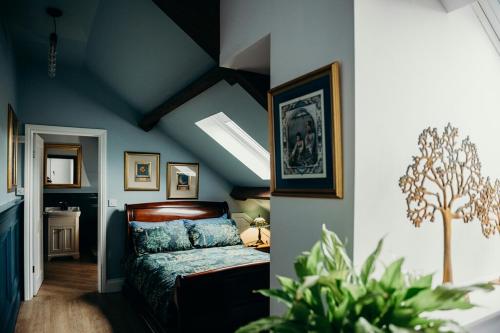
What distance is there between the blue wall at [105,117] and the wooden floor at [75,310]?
0.44m

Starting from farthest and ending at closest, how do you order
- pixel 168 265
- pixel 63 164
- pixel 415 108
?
A: 1. pixel 63 164
2. pixel 168 265
3. pixel 415 108

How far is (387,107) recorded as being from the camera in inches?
54.3

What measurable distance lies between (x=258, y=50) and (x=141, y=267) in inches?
103

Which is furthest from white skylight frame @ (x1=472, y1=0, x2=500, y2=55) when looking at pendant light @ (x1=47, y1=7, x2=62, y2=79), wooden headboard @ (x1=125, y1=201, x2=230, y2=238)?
wooden headboard @ (x1=125, y1=201, x2=230, y2=238)

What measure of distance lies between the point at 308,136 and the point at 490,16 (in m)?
1.21

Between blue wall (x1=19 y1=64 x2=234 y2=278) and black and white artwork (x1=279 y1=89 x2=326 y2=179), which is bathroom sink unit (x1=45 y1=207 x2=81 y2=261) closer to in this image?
blue wall (x1=19 y1=64 x2=234 y2=278)

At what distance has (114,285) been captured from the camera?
4.39 m

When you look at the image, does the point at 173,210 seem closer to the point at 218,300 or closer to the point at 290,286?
the point at 218,300

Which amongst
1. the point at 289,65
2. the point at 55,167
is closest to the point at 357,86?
the point at 289,65

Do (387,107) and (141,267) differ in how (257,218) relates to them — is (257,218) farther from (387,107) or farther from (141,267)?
(387,107)

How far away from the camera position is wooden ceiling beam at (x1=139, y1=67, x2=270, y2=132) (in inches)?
89.1

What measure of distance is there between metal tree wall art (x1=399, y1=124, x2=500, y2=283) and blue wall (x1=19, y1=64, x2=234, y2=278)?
12.1 feet

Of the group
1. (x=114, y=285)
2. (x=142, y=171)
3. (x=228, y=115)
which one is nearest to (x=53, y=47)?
(x=228, y=115)

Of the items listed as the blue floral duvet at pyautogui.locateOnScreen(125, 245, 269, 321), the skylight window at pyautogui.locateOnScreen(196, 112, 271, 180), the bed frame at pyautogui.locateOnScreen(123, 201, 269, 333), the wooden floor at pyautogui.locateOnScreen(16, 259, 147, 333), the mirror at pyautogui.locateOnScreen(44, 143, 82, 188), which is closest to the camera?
the bed frame at pyautogui.locateOnScreen(123, 201, 269, 333)
